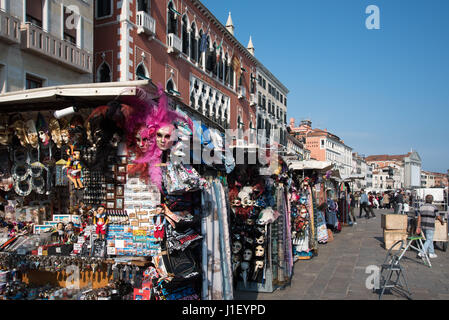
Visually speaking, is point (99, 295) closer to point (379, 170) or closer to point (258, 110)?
point (258, 110)

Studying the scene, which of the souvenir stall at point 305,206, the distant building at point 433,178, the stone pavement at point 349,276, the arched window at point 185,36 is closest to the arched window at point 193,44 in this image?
the arched window at point 185,36

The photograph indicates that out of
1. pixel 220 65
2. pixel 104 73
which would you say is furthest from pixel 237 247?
pixel 220 65

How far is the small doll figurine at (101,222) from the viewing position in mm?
4090

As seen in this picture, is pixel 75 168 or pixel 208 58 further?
pixel 208 58

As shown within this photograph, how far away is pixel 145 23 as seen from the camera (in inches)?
674

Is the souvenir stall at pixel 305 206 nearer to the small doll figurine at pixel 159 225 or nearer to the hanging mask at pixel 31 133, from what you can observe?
the small doll figurine at pixel 159 225

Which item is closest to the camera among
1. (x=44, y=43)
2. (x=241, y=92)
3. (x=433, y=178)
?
(x=44, y=43)

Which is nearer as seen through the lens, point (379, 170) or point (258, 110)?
point (258, 110)

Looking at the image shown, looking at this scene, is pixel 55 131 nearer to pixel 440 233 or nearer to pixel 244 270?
pixel 244 270

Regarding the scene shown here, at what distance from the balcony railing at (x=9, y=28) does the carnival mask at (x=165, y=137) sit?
9.48 metres

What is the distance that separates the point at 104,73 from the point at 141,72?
1675 millimetres
